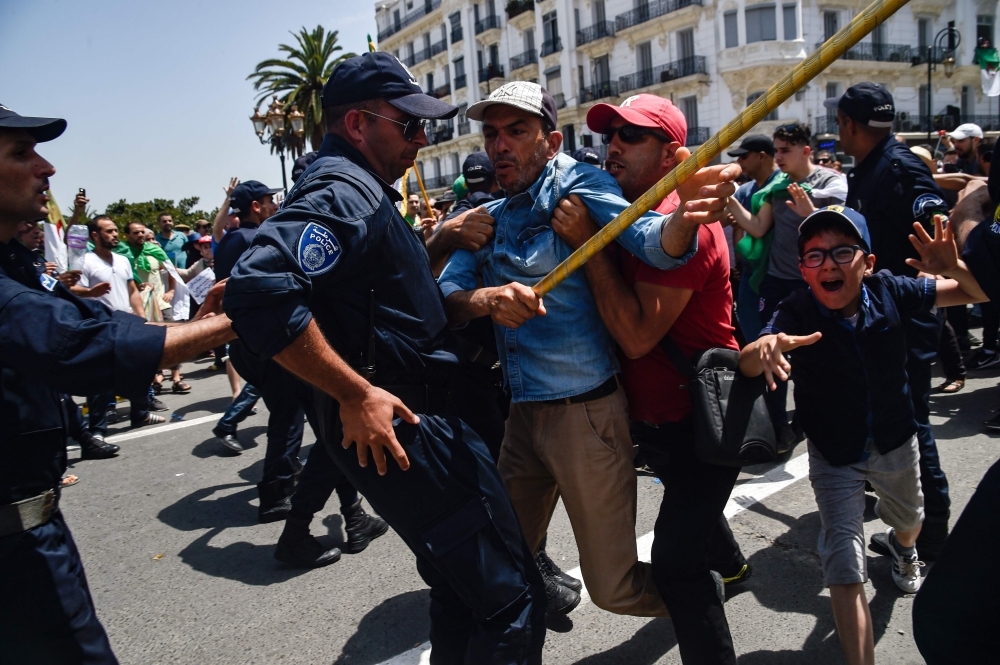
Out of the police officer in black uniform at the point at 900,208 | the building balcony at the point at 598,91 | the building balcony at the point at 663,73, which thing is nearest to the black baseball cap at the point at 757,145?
the police officer in black uniform at the point at 900,208

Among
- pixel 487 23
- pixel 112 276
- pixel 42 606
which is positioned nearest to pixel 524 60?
pixel 487 23

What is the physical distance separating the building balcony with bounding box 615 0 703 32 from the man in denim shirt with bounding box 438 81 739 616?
37952 mm

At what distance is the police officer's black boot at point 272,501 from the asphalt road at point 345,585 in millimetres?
76

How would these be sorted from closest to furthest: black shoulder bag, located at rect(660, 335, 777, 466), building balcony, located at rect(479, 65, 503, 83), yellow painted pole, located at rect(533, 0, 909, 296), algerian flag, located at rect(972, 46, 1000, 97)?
yellow painted pole, located at rect(533, 0, 909, 296) < black shoulder bag, located at rect(660, 335, 777, 466) < algerian flag, located at rect(972, 46, 1000, 97) < building balcony, located at rect(479, 65, 503, 83)

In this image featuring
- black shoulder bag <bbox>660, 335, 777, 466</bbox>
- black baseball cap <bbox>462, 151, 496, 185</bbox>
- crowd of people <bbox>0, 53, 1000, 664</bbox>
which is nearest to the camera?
crowd of people <bbox>0, 53, 1000, 664</bbox>

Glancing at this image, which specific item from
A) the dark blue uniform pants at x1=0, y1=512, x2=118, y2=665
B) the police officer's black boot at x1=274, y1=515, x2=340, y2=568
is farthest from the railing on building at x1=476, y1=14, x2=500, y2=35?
the dark blue uniform pants at x1=0, y1=512, x2=118, y2=665

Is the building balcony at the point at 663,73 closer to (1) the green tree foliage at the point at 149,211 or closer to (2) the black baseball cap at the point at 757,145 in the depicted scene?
(1) the green tree foliage at the point at 149,211

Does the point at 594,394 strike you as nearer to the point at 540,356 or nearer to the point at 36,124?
the point at 540,356

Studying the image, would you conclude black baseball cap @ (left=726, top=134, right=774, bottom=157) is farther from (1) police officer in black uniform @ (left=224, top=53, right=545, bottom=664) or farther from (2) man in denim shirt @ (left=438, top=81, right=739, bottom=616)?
(1) police officer in black uniform @ (left=224, top=53, right=545, bottom=664)

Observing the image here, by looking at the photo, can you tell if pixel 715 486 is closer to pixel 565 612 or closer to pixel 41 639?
pixel 565 612

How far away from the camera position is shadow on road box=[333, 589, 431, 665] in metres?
3.07

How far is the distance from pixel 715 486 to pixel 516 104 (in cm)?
148

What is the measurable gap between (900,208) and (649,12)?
39.2 metres

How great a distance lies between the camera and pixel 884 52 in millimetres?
36812
